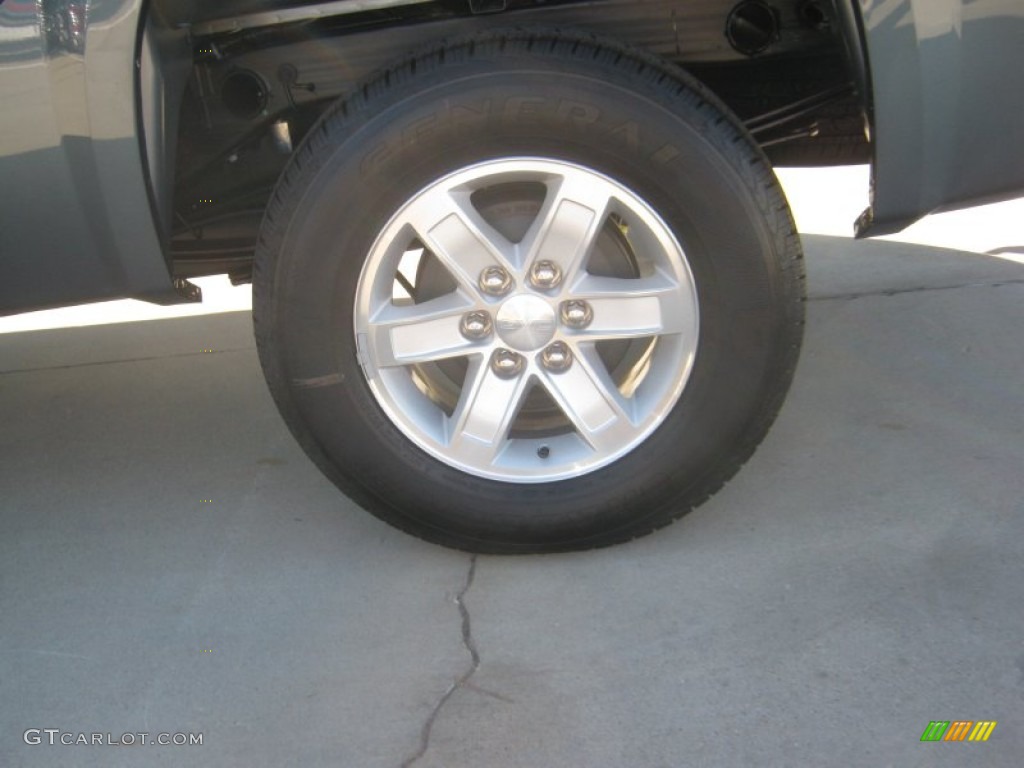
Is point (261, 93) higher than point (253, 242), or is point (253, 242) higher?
point (261, 93)

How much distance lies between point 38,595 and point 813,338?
2490 mm

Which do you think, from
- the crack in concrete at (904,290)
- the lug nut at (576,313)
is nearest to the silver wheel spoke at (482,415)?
the lug nut at (576,313)

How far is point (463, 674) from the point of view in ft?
7.93

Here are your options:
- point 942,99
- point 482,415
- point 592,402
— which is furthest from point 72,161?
point 942,99

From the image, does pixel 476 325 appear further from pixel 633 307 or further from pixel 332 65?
pixel 332 65

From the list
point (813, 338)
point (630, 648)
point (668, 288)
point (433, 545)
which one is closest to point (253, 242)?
point (433, 545)

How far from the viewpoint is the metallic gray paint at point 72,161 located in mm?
2451

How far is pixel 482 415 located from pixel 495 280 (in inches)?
12.3

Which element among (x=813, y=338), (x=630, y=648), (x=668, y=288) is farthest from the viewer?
(x=813, y=338)

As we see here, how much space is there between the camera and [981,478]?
9.75 ft

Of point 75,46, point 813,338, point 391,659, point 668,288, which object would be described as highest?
point 75,46

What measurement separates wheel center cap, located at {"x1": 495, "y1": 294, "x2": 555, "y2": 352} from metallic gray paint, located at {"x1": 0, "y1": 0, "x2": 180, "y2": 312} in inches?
30.1

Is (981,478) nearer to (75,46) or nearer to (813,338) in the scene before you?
(813,338)

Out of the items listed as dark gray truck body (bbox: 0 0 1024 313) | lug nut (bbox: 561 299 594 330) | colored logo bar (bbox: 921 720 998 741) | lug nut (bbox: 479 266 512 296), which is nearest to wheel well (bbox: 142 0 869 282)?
dark gray truck body (bbox: 0 0 1024 313)
